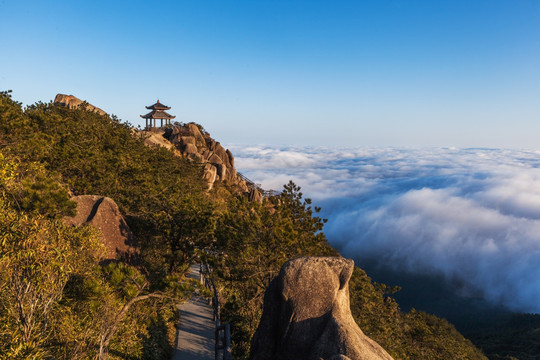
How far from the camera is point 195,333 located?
18.7m

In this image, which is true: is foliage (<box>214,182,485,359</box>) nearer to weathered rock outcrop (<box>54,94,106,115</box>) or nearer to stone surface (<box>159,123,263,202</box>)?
stone surface (<box>159,123,263,202</box>)

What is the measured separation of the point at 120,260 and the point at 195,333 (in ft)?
20.5

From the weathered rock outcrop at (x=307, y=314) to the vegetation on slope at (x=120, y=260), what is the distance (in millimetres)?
3344

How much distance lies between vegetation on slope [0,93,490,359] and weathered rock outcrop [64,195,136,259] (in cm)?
102

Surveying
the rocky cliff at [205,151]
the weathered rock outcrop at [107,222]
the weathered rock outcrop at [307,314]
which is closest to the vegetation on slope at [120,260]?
the weathered rock outcrop at [107,222]

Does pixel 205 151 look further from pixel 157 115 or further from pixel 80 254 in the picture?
pixel 80 254

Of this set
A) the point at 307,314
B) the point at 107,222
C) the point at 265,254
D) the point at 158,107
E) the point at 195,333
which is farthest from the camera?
the point at 158,107

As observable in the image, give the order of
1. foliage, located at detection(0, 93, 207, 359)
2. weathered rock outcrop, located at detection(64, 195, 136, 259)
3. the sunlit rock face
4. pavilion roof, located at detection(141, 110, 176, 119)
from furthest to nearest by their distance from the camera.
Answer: pavilion roof, located at detection(141, 110, 176, 119) → the sunlit rock face → weathered rock outcrop, located at detection(64, 195, 136, 259) → foliage, located at detection(0, 93, 207, 359)

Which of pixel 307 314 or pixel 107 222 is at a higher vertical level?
pixel 107 222

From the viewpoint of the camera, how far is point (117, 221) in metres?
17.8

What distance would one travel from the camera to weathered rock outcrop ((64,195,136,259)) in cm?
1686

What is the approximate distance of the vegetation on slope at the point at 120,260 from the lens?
28.4 feet

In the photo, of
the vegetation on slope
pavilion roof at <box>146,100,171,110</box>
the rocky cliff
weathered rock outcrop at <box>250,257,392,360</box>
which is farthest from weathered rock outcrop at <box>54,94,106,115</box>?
weathered rock outcrop at <box>250,257,392,360</box>

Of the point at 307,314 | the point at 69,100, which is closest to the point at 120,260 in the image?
the point at 307,314
